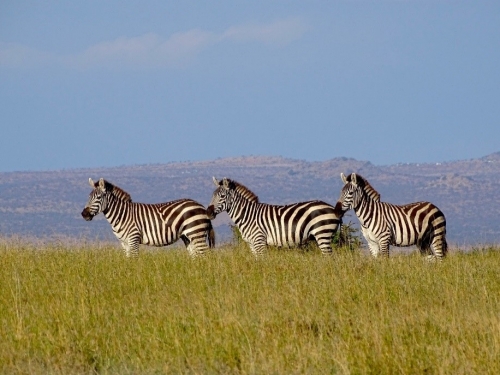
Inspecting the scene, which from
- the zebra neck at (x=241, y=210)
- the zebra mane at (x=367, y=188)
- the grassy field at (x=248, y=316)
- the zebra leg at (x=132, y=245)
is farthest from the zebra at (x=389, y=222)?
the zebra leg at (x=132, y=245)

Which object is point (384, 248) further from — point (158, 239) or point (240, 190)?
point (158, 239)

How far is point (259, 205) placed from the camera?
17.8 metres

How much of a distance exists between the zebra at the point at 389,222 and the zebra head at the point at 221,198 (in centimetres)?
200

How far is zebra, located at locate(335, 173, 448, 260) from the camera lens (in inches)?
690

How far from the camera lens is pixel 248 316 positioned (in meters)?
10.2

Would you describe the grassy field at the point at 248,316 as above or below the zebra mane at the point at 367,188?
below

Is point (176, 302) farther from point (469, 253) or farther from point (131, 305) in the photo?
point (469, 253)

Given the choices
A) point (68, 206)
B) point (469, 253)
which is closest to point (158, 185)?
point (68, 206)

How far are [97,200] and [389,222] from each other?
546 cm

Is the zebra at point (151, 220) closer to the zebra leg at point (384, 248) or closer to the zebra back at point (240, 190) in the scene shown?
the zebra back at point (240, 190)

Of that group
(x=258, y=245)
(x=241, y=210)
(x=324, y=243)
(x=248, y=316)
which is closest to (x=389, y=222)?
(x=324, y=243)

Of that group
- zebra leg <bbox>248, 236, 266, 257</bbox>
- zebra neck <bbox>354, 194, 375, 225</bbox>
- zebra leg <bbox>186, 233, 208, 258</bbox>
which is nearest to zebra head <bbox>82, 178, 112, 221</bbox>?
zebra leg <bbox>186, 233, 208, 258</bbox>

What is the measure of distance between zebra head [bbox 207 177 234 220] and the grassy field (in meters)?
3.04

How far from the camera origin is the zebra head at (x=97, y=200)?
18.3 meters
